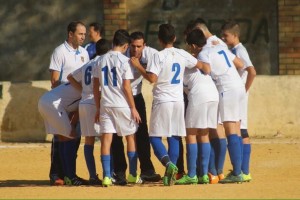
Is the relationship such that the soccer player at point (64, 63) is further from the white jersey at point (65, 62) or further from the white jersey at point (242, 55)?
the white jersey at point (242, 55)

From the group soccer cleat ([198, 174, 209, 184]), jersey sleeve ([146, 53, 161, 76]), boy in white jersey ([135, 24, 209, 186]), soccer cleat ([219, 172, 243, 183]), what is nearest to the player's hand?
boy in white jersey ([135, 24, 209, 186])

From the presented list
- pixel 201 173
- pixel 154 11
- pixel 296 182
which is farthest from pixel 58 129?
pixel 154 11

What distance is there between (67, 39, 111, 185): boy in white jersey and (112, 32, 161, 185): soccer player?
0.29 metres

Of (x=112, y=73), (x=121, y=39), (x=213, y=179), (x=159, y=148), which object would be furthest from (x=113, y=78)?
(x=213, y=179)

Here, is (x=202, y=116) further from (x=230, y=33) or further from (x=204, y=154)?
(x=230, y=33)

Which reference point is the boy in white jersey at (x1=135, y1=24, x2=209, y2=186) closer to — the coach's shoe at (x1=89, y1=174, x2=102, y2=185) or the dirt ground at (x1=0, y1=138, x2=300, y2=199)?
the dirt ground at (x1=0, y1=138, x2=300, y2=199)

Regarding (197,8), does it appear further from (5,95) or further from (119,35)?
(119,35)

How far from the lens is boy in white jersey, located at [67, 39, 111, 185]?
1561 cm

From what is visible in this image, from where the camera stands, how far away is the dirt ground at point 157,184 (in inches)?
572

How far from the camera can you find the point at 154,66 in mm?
15305

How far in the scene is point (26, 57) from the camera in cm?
2609

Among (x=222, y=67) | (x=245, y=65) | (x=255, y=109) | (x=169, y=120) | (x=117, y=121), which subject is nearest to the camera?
(x=117, y=121)

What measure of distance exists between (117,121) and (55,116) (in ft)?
3.42

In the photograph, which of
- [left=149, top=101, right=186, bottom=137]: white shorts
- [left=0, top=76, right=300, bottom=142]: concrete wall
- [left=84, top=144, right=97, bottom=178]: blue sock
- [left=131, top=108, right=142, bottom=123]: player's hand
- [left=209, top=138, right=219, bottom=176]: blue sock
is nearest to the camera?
[left=131, top=108, right=142, bottom=123]: player's hand
